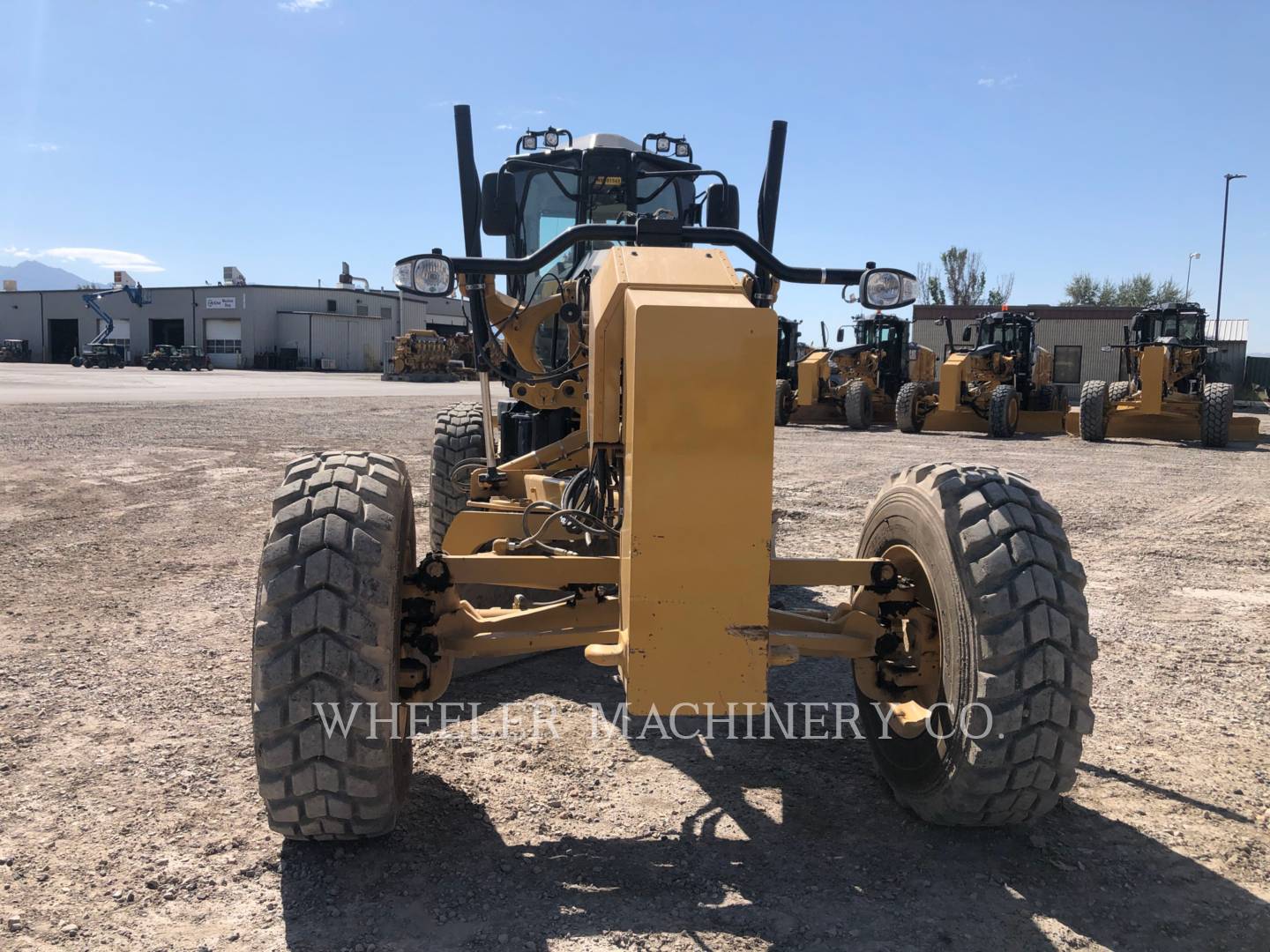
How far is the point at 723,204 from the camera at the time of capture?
17.1 ft

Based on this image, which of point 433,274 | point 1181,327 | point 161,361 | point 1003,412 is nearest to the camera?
point 433,274

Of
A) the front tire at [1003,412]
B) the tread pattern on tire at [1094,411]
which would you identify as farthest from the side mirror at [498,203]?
the front tire at [1003,412]

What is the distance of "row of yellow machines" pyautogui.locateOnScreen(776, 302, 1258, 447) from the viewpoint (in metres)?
18.4

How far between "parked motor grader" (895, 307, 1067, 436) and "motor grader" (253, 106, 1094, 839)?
17.2 metres

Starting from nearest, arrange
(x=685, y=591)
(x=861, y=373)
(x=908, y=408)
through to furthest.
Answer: (x=685, y=591)
(x=908, y=408)
(x=861, y=373)

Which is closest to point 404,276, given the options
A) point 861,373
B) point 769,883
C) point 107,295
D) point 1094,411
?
point 769,883

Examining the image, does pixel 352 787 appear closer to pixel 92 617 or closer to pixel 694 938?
pixel 694 938

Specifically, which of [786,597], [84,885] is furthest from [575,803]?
[786,597]

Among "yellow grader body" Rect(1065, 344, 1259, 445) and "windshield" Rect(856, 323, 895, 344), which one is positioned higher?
"windshield" Rect(856, 323, 895, 344)

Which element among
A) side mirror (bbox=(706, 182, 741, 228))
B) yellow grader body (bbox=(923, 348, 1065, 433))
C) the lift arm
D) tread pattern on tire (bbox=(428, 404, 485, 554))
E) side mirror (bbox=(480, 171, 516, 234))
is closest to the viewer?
side mirror (bbox=(480, 171, 516, 234))

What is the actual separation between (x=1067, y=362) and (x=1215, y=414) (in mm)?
24332

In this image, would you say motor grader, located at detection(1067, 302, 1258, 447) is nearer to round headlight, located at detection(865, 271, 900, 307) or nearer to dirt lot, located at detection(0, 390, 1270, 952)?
dirt lot, located at detection(0, 390, 1270, 952)

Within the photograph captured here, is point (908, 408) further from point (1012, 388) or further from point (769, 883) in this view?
point (769, 883)

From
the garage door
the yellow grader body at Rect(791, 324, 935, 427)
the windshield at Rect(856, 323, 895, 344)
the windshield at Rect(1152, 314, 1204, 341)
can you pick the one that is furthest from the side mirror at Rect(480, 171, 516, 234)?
the garage door
